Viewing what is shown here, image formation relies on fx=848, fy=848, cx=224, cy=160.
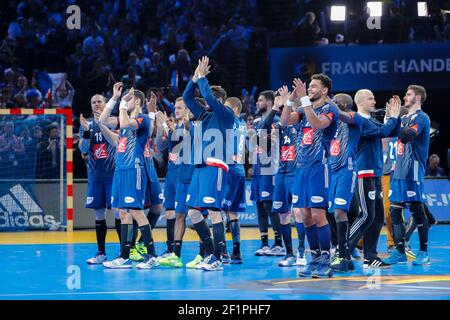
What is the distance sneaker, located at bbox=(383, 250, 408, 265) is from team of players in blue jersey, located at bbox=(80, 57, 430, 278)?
2cm

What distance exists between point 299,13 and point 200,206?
12526mm

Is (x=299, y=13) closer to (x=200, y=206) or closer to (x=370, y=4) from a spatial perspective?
(x=370, y=4)

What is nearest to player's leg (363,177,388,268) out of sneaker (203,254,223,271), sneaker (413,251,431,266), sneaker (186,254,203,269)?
sneaker (413,251,431,266)

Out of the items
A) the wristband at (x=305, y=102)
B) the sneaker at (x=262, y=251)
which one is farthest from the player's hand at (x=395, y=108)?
the sneaker at (x=262, y=251)

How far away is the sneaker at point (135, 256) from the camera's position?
1195cm

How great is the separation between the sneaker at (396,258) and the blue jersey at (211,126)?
2.68m

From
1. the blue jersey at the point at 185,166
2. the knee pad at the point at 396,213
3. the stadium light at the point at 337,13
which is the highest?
the stadium light at the point at 337,13

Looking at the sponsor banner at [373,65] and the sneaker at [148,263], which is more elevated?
the sponsor banner at [373,65]

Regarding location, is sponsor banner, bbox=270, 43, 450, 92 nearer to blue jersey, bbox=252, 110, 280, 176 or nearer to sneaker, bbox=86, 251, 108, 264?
blue jersey, bbox=252, 110, 280, 176

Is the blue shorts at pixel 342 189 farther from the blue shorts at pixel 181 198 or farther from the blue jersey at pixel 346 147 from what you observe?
the blue shorts at pixel 181 198

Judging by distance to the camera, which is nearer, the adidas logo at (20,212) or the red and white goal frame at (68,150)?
the red and white goal frame at (68,150)
